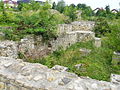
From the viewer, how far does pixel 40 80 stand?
2342 millimetres

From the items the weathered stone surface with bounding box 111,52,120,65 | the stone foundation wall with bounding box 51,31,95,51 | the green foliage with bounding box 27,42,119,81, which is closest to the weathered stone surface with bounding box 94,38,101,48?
the green foliage with bounding box 27,42,119,81

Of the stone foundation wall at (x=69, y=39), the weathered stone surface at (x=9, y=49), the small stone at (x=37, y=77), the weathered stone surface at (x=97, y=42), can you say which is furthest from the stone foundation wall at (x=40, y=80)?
the weathered stone surface at (x=97, y=42)

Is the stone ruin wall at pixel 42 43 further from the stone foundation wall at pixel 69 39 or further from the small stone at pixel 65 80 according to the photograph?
the small stone at pixel 65 80

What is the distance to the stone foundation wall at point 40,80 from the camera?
7.32 feet

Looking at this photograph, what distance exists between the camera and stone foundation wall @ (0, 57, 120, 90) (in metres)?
2.23

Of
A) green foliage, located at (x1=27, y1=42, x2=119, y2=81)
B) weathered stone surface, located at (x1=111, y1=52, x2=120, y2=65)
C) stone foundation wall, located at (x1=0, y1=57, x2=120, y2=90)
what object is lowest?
green foliage, located at (x1=27, y1=42, x2=119, y2=81)

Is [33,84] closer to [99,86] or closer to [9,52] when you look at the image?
[99,86]

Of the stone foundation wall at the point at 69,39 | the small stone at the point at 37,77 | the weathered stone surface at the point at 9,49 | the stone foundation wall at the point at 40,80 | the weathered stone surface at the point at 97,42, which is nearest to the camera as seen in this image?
the stone foundation wall at the point at 40,80

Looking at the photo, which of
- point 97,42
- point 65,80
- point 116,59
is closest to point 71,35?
point 97,42

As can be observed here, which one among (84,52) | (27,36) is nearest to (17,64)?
(27,36)

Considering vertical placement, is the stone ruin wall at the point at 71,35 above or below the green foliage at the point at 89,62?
above

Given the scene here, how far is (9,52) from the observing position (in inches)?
236

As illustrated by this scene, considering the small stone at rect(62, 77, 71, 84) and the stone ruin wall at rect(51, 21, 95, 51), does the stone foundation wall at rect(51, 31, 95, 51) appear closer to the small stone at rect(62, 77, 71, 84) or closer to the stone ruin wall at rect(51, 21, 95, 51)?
the stone ruin wall at rect(51, 21, 95, 51)

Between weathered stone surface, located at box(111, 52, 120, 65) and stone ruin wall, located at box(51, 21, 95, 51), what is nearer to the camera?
weathered stone surface, located at box(111, 52, 120, 65)
